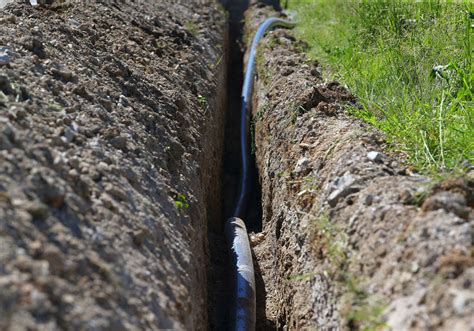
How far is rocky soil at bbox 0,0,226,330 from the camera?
2219mm

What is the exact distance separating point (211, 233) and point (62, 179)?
245cm

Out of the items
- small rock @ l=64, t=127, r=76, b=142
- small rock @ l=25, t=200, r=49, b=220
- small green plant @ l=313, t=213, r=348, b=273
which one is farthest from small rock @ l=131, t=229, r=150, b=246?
small green plant @ l=313, t=213, r=348, b=273

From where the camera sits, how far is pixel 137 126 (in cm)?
397

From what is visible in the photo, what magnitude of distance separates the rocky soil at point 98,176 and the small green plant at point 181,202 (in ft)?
0.04

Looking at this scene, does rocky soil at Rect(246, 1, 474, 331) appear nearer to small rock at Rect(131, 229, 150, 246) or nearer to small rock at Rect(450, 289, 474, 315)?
small rock at Rect(450, 289, 474, 315)

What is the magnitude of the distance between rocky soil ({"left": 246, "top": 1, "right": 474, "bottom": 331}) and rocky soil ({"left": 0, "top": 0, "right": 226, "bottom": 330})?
649mm

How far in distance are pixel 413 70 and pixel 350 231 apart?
205 cm

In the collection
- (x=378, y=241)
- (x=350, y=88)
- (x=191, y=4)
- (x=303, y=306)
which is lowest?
(x=303, y=306)

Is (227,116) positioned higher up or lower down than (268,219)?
higher up

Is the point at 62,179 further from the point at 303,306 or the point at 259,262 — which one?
the point at 259,262

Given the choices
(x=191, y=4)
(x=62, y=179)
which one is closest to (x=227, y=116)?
(x=191, y=4)

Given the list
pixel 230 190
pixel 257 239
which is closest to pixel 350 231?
pixel 257 239

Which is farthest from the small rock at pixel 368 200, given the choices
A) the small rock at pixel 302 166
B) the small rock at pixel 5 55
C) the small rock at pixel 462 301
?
the small rock at pixel 5 55

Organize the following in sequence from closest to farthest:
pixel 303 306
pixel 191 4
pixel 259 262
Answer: pixel 303 306, pixel 259 262, pixel 191 4
